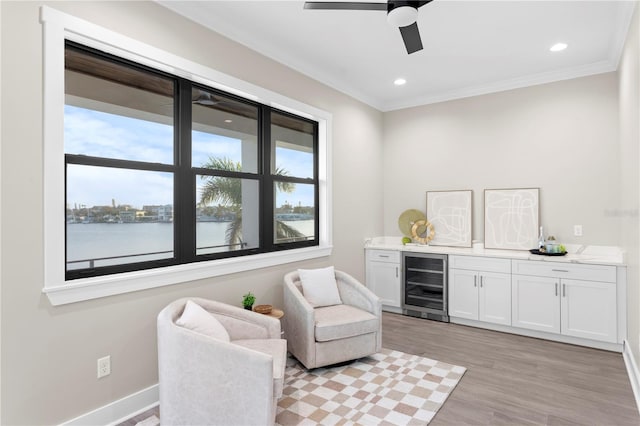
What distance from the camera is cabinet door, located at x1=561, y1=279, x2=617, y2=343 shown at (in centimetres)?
345

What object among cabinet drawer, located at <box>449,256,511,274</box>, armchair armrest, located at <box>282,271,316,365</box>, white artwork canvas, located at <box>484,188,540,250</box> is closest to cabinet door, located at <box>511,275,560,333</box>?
cabinet drawer, located at <box>449,256,511,274</box>

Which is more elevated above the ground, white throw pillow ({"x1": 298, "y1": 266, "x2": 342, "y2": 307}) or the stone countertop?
the stone countertop

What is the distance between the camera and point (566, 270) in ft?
12.0

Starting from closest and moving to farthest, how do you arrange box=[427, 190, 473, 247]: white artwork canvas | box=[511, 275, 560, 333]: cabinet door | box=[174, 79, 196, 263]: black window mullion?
box=[174, 79, 196, 263]: black window mullion, box=[511, 275, 560, 333]: cabinet door, box=[427, 190, 473, 247]: white artwork canvas

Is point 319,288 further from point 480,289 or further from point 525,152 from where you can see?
point 525,152

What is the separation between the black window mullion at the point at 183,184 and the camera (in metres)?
2.80

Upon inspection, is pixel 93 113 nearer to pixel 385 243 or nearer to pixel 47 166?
pixel 47 166

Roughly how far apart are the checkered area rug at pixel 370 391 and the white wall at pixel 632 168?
1498 mm

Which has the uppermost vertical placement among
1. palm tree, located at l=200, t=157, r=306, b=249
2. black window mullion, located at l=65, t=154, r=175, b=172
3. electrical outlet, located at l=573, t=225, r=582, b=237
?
black window mullion, located at l=65, t=154, r=175, b=172

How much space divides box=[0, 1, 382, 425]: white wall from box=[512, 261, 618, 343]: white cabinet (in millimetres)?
3108

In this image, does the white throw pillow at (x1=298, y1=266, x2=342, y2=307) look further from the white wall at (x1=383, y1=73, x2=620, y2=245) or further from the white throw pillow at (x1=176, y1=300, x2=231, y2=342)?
the white wall at (x1=383, y1=73, x2=620, y2=245)

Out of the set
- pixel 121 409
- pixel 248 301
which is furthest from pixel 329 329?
pixel 121 409

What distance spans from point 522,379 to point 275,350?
207 centimetres

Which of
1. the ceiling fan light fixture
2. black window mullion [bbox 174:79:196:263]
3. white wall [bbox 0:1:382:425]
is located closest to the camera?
white wall [bbox 0:1:382:425]
